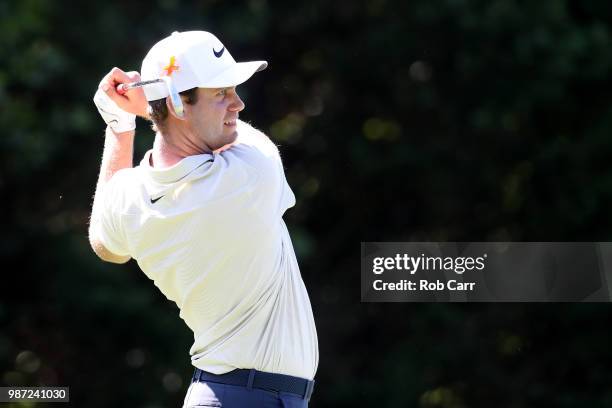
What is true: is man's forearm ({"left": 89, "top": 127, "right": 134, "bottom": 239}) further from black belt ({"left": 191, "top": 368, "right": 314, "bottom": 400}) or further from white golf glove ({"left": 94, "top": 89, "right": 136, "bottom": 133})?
black belt ({"left": 191, "top": 368, "right": 314, "bottom": 400})

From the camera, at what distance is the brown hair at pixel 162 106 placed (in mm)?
3455

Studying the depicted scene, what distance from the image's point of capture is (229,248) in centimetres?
344

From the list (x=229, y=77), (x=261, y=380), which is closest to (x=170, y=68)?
(x=229, y=77)

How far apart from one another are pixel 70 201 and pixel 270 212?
6.85 meters

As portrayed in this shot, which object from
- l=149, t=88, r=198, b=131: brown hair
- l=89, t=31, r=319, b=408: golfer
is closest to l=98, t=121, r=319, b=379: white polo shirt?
l=89, t=31, r=319, b=408: golfer

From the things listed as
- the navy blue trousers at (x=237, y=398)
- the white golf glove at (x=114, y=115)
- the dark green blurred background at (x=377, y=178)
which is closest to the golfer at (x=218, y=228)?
the navy blue trousers at (x=237, y=398)

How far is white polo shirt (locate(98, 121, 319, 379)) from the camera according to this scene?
3408 mm

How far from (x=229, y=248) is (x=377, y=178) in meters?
7.54

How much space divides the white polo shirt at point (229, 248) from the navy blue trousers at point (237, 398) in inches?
2.2

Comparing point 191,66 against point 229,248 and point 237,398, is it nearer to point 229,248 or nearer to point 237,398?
point 229,248

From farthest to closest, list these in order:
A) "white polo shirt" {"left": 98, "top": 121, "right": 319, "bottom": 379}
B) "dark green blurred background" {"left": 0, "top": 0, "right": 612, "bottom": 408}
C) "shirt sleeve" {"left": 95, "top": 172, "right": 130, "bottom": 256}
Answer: "dark green blurred background" {"left": 0, "top": 0, "right": 612, "bottom": 408} < "shirt sleeve" {"left": 95, "top": 172, "right": 130, "bottom": 256} < "white polo shirt" {"left": 98, "top": 121, "right": 319, "bottom": 379}

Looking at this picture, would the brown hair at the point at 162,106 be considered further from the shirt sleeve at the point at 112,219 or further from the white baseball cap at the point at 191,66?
the shirt sleeve at the point at 112,219

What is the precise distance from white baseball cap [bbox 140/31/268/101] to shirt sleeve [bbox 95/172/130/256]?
29 cm

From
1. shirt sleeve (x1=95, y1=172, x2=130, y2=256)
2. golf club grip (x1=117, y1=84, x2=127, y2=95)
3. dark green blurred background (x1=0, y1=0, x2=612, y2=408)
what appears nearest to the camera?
shirt sleeve (x1=95, y1=172, x2=130, y2=256)
